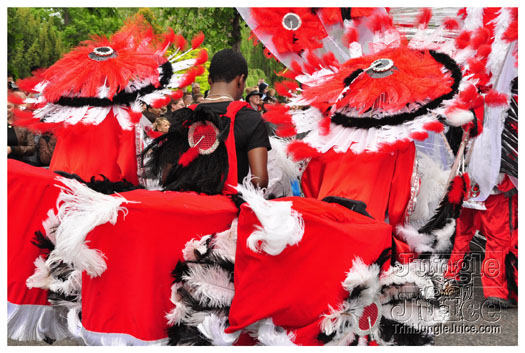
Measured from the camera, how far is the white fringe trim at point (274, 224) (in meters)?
2.16

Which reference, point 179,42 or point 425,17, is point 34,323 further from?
point 425,17

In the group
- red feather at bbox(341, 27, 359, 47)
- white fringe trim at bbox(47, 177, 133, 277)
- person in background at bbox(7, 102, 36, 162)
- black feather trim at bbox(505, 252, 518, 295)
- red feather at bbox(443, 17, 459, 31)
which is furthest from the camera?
person in background at bbox(7, 102, 36, 162)

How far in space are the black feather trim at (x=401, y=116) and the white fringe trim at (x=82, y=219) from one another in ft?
3.95

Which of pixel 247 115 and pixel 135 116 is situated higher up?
pixel 247 115

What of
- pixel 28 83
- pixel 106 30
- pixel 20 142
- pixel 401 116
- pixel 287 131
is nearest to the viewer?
pixel 401 116

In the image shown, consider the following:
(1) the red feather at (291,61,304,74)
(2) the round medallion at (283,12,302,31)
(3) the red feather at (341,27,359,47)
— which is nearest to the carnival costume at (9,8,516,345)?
(1) the red feather at (291,61,304,74)

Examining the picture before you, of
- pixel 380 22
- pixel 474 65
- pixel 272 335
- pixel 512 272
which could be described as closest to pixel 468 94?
pixel 474 65

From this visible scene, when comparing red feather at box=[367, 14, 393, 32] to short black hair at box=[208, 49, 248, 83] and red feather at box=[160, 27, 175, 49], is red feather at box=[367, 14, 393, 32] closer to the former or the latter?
short black hair at box=[208, 49, 248, 83]

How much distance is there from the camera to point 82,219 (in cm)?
230

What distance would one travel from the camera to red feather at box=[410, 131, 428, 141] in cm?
266

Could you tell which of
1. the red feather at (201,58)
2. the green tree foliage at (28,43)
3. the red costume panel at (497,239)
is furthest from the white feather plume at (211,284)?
the green tree foliage at (28,43)

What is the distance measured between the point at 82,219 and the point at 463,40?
221cm

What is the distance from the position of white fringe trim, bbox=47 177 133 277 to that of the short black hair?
3.03 feet

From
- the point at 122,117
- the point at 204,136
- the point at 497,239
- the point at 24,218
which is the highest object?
Answer: the point at 204,136
